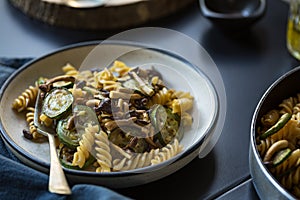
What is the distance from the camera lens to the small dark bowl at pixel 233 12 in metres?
1.51

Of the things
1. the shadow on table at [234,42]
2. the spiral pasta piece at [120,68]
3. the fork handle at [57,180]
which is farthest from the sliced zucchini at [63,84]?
the shadow on table at [234,42]

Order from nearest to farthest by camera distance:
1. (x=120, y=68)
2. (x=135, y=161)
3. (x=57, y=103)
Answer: (x=135, y=161)
(x=57, y=103)
(x=120, y=68)

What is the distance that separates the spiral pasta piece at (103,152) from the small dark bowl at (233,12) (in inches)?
22.5

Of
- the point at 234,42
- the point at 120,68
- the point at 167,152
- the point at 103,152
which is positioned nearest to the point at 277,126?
the point at 167,152

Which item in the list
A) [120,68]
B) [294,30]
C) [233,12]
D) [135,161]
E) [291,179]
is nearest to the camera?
[291,179]

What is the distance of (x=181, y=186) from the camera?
1079 mm

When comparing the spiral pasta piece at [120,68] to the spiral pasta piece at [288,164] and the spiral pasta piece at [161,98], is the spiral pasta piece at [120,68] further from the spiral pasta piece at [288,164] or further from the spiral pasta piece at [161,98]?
the spiral pasta piece at [288,164]

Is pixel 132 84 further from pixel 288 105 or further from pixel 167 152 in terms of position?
pixel 288 105

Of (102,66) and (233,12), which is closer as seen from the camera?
(102,66)

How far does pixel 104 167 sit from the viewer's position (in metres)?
1.06

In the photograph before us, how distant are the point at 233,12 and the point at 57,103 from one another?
2.11 feet

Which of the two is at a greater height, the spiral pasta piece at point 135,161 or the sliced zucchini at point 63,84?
the sliced zucchini at point 63,84

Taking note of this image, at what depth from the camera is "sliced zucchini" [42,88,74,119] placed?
117 cm

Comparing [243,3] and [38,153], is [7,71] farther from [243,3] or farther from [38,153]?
[243,3]
